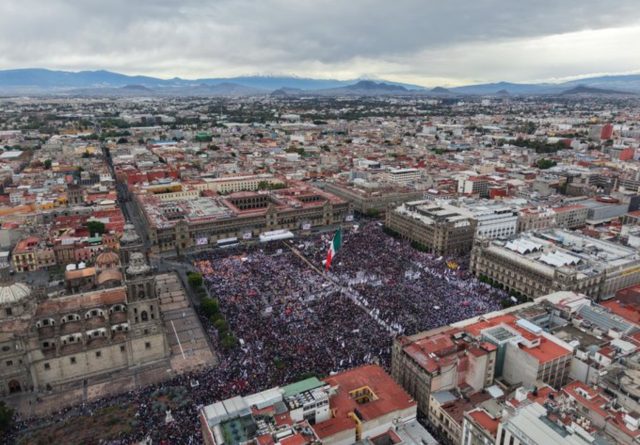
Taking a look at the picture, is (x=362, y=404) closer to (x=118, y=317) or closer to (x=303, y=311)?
(x=303, y=311)

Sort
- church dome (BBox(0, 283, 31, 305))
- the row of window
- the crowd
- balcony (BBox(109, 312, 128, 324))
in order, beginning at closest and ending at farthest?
the row of window, church dome (BBox(0, 283, 31, 305)), balcony (BBox(109, 312, 128, 324)), the crowd

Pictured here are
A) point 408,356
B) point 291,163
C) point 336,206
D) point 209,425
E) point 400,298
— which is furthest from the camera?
point 291,163

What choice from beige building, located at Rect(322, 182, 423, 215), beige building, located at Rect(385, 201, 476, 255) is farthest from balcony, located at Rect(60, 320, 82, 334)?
beige building, located at Rect(322, 182, 423, 215)

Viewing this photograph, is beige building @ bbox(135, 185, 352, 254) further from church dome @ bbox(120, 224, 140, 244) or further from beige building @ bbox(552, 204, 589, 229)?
beige building @ bbox(552, 204, 589, 229)

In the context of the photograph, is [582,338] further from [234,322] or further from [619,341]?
[234,322]

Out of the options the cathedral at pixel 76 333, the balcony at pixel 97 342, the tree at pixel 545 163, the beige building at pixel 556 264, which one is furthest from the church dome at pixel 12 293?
the tree at pixel 545 163

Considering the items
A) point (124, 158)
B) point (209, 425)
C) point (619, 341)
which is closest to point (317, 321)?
point (209, 425)
